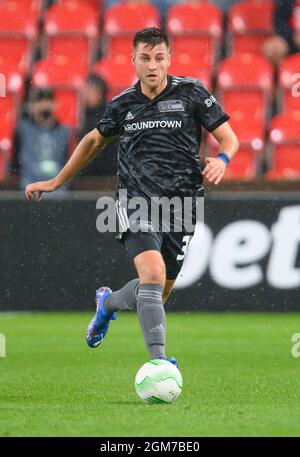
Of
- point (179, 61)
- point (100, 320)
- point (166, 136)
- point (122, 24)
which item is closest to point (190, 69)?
point (179, 61)

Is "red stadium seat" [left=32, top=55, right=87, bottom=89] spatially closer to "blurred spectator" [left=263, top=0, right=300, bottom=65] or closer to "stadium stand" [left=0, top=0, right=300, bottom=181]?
"stadium stand" [left=0, top=0, right=300, bottom=181]

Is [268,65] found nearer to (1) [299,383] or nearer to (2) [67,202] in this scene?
(2) [67,202]

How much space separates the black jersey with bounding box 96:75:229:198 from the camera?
231 inches

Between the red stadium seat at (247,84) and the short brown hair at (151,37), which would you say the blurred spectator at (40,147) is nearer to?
the red stadium seat at (247,84)

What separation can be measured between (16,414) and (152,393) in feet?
2.13

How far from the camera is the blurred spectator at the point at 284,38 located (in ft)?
38.3

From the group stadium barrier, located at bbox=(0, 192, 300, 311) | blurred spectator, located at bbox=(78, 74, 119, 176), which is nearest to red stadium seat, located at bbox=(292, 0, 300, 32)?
blurred spectator, located at bbox=(78, 74, 119, 176)

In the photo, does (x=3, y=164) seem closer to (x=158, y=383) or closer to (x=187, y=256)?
(x=187, y=256)

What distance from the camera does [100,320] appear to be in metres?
6.55

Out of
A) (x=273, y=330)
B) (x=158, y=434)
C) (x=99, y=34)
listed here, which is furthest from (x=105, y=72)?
(x=158, y=434)

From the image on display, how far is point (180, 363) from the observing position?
7.18 m

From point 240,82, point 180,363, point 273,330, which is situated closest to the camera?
point 180,363

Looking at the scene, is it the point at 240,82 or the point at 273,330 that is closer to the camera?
the point at 273,330

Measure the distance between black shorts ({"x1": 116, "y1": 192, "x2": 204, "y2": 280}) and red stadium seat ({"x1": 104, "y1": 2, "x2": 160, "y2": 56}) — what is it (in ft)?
21.5
